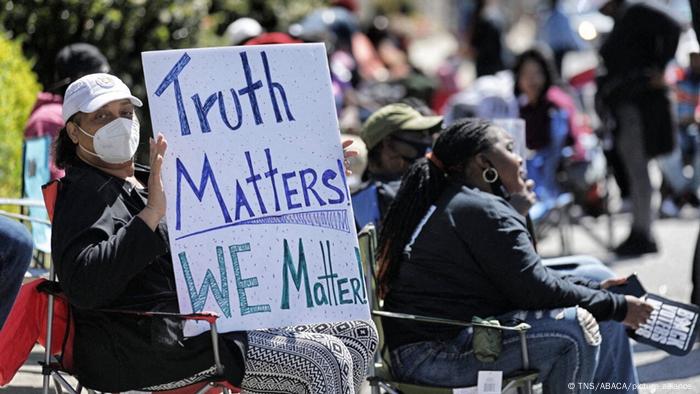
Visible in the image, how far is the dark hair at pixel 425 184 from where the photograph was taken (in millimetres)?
4820

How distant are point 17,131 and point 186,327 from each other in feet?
12.6

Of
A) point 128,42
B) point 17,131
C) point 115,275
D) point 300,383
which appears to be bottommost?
point 300,383

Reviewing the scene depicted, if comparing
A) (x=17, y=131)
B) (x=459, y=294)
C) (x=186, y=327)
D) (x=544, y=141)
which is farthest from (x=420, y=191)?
(x=544, y=141)

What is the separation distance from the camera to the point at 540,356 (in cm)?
458

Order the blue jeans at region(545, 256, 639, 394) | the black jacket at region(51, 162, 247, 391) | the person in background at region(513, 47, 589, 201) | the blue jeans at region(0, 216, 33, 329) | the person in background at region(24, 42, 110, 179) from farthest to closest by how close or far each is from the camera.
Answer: the person in background at region(513, 47, 589, 201), the person in background at region(24, 42, 110, 179), the blue jeans at region(545, 256, 639, 394), the blue jeans at region(0, 216, 33, 329), the black jacket at region(51, 162, 247, 391)

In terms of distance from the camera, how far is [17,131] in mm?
7535

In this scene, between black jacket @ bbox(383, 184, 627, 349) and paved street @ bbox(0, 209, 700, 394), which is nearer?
black jacket @ bbox(383, 184, 627, 349)

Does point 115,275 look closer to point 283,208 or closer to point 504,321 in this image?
point 283,208

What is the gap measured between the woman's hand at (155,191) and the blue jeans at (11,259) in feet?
1.36

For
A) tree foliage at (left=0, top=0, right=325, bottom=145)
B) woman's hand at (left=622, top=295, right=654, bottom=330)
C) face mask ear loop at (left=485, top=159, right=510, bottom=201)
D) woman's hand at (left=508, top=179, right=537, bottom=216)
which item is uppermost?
tree foliage at (left=0, top=0, right=325, bottom=145)

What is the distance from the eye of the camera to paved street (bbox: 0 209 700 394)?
5934 mm

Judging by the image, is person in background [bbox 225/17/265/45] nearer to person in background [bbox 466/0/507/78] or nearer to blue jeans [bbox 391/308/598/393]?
blue jeans [bbox 391/308/598/393]

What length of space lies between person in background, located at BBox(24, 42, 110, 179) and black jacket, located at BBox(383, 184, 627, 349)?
2.33 meters

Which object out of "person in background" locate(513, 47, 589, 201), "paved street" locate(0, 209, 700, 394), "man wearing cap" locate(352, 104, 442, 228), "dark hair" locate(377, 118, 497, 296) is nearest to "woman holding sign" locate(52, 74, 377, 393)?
"dark hair" locate(377, 118, 497, 296)
